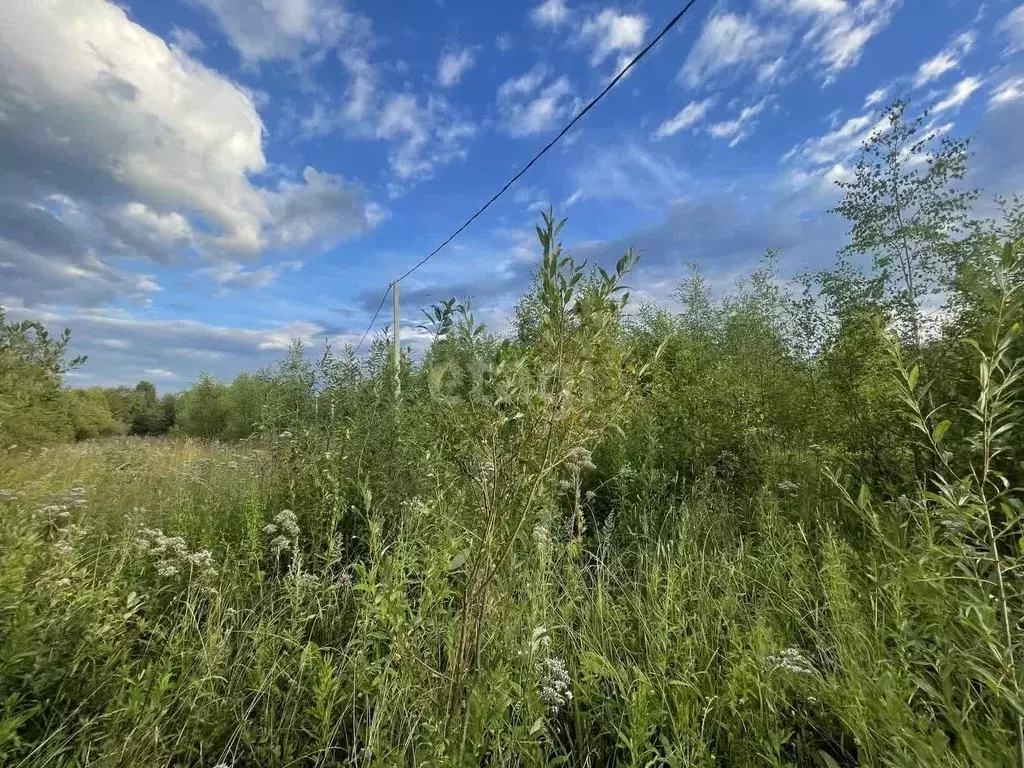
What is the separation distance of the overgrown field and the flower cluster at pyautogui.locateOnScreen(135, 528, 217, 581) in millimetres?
27

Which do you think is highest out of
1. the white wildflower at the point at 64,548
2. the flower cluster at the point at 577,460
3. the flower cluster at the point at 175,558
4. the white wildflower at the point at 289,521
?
the flower cluster at the point at 577,460

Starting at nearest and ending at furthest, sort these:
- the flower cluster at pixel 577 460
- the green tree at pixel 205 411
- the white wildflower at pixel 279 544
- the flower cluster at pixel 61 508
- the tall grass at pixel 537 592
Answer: the tall grass at pixel 537 592 → the flower cluster at pixel 577 460 → the white wildflower at pixel 279 544 → the flower cluster at pixel 61 508 → the green tree at pixel 205 411

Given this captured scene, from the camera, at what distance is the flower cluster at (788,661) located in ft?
6.07

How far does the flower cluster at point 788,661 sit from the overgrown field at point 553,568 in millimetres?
21

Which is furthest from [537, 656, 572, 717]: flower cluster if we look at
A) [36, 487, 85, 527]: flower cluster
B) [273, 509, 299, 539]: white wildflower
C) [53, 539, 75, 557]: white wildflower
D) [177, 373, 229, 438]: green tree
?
[177, 373, 229, 438]: green tree

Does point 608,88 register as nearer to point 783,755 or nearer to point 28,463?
point 783,755

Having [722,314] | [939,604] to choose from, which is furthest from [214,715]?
[722,314]

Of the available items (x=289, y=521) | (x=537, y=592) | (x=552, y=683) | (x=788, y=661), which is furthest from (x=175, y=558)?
(x=788, y=661)

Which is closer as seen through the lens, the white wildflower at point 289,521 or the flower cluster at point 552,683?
the flower cluster at point 552,683

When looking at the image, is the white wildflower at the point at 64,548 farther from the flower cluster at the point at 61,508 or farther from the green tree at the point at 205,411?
the green tree at the point at 205,411

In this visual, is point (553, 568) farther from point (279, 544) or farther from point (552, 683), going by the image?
point (279, 544)

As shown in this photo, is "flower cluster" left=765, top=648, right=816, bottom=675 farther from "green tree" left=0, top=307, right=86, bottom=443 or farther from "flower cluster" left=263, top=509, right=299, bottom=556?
"green tree" left=0, top=307, right=86, bottom=443

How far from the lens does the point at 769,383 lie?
17.8 ft

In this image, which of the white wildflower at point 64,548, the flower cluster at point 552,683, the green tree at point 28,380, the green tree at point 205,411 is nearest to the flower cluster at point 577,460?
the flower cluster at point 552,683
